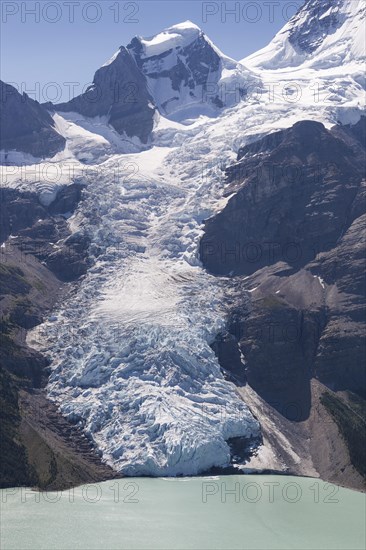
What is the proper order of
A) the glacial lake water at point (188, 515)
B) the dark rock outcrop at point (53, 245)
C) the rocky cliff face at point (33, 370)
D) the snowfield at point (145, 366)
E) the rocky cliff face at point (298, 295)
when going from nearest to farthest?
the glacial lake water at point (188, 515) → the rocky cliff face at point (33, 370) → the snowfield at point (145, 366) → the rocky cliff face at point (298, 295) → the dark rock outcrop at point (53, 245)

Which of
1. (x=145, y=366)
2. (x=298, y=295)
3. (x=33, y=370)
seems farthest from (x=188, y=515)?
(x=298, y=295)

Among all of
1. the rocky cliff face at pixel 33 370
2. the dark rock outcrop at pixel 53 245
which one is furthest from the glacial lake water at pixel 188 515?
the dark rock outcrop at pixel 53 245

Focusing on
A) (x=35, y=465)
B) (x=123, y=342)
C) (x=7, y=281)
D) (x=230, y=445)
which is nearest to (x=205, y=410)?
(x=230, y=445)

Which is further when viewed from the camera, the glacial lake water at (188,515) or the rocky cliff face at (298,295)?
the rocky cliff face at (298,295)

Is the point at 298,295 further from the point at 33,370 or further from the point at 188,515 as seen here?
the point at 188,515

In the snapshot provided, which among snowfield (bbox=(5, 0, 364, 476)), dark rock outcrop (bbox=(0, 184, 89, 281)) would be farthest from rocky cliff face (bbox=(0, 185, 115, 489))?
snowfield (bbox=(5, 0, 364, 476))

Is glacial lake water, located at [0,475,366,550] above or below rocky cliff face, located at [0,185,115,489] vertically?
below

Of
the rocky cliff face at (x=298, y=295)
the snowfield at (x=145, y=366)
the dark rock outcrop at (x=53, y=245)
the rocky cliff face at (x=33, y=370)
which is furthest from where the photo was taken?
the dark rock outcrop at (x=53, y=245)

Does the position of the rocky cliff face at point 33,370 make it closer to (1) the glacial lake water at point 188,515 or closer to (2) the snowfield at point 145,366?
(2) the snowfield at point 145,366

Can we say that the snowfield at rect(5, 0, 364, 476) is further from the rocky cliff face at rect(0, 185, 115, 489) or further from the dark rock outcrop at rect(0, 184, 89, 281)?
the dark rock outcrop at rect(0, 184, 89, 281)
